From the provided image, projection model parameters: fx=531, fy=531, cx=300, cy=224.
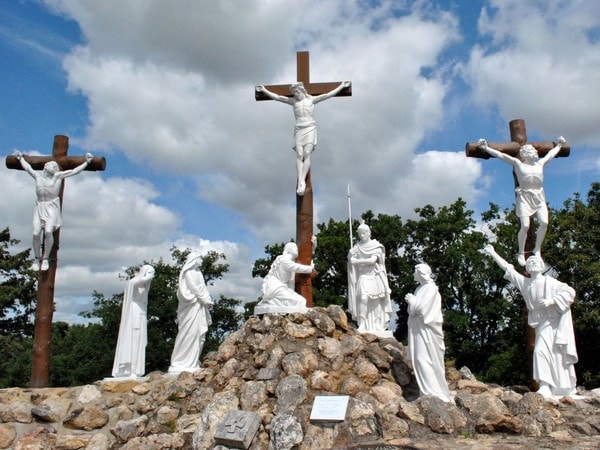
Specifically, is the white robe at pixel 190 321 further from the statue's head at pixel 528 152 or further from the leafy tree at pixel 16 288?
the leafy tree at pixel 16 288

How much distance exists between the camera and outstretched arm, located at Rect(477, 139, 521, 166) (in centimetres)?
976

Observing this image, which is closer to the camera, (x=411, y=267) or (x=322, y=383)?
(x=322, y=383)

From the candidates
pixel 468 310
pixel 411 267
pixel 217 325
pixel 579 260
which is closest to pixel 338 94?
pixel 579 260

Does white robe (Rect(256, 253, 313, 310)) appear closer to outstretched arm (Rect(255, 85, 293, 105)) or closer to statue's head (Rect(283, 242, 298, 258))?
statue's head (Rect(283, 242, 298, 258))

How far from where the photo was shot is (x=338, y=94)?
11.3 metres

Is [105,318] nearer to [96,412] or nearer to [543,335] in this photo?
[96,412]

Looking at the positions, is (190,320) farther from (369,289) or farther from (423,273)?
(423,273)

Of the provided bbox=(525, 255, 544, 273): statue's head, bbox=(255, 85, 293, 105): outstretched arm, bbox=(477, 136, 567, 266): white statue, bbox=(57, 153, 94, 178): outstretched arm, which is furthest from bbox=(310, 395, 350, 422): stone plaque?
bbox=(57, 153, 94, 178): outstretched arm

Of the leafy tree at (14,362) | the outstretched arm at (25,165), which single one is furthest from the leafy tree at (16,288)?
the outstretched arm at (25,165)

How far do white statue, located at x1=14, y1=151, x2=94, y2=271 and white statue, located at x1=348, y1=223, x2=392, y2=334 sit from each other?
609cm

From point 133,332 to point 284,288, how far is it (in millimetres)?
2973

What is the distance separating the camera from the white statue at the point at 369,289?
9.83 metres

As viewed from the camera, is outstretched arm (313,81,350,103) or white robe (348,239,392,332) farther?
outstretched arm (313,81,350,103)

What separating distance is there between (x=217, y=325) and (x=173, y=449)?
16638 mm
